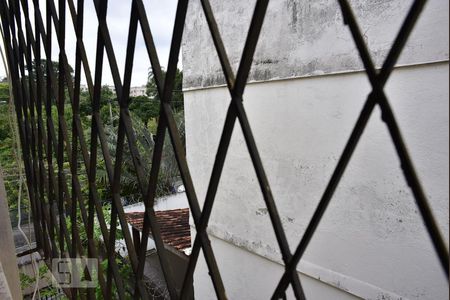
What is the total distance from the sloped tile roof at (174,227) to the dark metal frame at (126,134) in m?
3.14

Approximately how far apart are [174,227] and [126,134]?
16.8 ft

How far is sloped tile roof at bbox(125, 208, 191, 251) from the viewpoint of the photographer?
4.86m

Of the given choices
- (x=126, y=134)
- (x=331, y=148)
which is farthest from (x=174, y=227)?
(x=126, y=134)

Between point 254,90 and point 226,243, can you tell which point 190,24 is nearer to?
point 254,90

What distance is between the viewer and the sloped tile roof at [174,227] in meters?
4.86

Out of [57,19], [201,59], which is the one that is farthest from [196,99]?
[57,19]

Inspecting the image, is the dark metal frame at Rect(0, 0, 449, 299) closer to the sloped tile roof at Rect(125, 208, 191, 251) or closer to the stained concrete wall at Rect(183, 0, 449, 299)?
the stained concrete wall at Rect(183, 0, 449, 299)

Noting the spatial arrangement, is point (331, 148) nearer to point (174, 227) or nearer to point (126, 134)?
point (126, 134)

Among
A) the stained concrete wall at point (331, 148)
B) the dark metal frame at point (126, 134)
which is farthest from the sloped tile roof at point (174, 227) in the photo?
the dark metal frame at point (126, 134)

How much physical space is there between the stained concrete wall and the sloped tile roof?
160cm

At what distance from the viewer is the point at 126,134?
798 mm

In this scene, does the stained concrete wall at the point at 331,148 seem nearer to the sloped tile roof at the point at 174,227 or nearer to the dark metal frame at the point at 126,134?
the dark metal frame at the point at 126,134

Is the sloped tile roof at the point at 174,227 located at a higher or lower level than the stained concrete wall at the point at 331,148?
lower

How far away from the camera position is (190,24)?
3.50m
